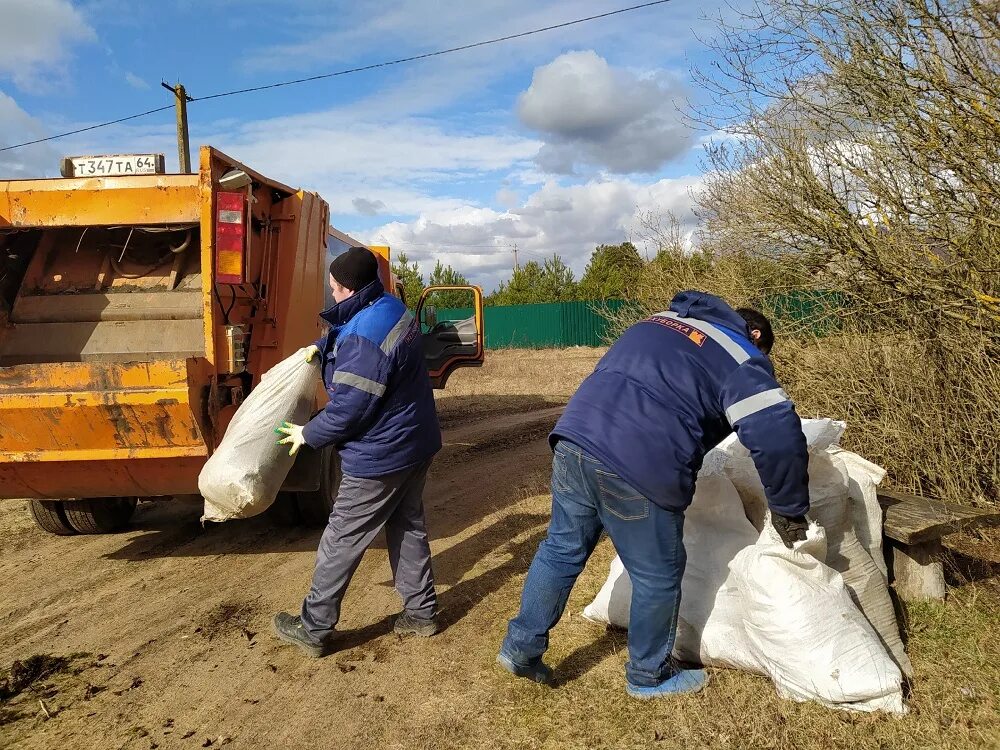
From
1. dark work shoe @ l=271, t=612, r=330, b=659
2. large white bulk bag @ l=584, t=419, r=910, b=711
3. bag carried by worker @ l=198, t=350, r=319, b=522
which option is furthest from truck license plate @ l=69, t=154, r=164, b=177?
large white bulk bag @ l=584, t=419, r=910, b=711

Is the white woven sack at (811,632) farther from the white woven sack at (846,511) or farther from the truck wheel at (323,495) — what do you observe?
the truck wheel at (323,495)

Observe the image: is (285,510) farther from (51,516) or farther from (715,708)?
(715,708)

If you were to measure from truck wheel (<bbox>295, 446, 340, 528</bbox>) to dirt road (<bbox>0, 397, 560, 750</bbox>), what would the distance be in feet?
0.51

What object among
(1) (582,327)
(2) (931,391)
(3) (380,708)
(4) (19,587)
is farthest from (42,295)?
(1) (582,327)

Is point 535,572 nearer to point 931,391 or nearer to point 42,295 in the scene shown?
point 931,391

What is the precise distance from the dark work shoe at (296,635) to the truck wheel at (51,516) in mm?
2568

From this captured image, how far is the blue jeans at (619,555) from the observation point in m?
2.56

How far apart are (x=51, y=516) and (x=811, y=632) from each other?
496 cm

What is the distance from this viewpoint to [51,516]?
5.05 meters

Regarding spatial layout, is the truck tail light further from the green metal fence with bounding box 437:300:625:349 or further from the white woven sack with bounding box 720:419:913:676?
the green metal fence with bounding box 437:300:625:349

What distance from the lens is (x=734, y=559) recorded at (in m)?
2.81

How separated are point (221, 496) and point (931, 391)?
3.95 m

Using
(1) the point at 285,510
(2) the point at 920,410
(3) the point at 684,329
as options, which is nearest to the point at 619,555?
(3) the point at 684,329

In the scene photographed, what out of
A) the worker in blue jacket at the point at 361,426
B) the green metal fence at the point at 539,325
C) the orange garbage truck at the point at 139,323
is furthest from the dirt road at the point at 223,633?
the green metal fence at the point at 539,325
